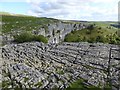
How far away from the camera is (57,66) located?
5459cm

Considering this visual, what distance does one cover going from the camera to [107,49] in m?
72.2

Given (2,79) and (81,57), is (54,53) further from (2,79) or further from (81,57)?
(2,79)

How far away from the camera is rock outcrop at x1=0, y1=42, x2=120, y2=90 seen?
44438mm

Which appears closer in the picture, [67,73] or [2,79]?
[2,79]

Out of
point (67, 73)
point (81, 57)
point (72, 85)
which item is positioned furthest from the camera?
point (81, 57)

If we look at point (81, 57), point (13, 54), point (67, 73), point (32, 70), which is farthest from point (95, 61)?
point (13, 54)

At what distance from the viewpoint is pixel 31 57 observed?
201 feet

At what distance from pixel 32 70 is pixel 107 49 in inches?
1114

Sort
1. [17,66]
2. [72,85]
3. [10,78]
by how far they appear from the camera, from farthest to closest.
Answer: [17,66] < [10,78] < [72,85]

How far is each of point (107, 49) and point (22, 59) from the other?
82.4 ft

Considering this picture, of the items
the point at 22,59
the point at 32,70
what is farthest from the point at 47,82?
the point at 22,59

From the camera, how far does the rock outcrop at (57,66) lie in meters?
44.4

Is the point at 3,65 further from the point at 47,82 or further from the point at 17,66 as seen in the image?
the point at 47,82

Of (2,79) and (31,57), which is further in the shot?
(31,57)
